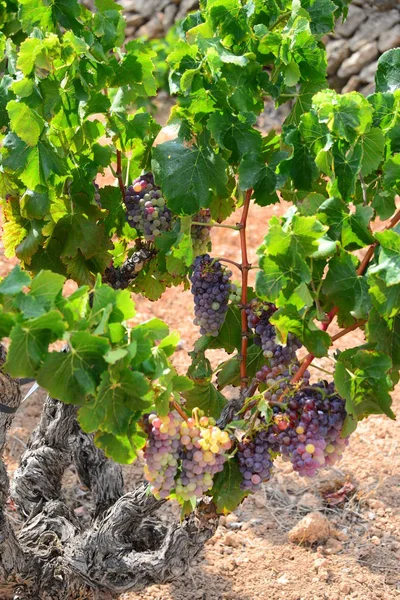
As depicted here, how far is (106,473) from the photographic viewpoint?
109 inches

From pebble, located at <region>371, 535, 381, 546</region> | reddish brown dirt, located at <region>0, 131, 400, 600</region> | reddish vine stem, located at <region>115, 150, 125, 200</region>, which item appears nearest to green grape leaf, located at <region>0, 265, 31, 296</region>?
reddish vine stem, located at <region>115, 150, 125, 200</region>

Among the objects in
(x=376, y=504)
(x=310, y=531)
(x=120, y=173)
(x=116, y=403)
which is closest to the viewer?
(x=116, y=403)

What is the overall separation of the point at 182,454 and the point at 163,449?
0.10 m

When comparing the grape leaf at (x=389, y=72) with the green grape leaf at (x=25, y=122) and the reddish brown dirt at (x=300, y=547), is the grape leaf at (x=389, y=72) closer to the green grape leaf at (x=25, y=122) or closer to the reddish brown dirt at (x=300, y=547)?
the green grape leaf at (x=25, y=122)

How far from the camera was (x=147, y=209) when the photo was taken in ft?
7.29

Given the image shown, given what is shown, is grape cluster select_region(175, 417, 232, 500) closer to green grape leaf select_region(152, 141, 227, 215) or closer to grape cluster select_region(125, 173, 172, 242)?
green grape leaf select_region(152, 141, 227, 215)

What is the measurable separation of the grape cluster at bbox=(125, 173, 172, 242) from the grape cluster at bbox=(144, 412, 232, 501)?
2.14ft

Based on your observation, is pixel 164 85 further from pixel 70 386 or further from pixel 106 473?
pixel 70 386

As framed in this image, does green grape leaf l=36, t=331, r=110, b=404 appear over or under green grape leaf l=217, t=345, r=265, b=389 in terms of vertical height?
over

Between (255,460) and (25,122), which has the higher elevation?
(25,122)

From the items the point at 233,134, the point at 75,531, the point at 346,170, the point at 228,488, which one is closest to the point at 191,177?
the point at 233,134

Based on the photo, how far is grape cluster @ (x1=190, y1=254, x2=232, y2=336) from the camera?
204 centimetres

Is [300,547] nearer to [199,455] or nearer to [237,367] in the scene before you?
[237,367]

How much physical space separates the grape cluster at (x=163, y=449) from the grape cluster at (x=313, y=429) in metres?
0.25
